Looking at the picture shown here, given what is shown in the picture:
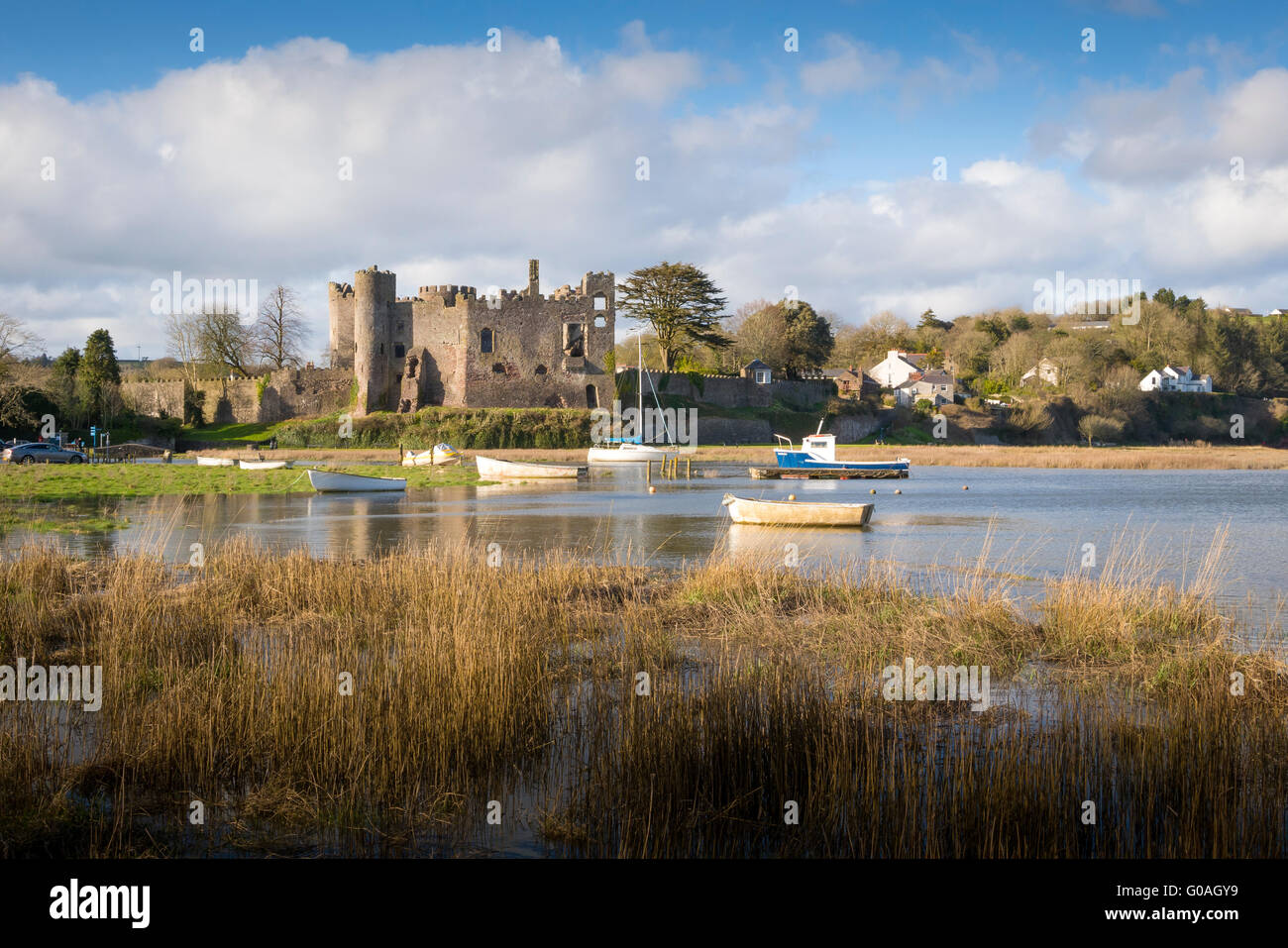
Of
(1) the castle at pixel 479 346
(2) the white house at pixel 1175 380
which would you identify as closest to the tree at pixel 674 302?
(1) the castle at pixel 479 346

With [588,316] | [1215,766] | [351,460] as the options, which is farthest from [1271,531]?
[588,316]

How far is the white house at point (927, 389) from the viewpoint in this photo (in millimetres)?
78625

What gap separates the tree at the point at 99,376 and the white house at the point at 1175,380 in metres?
77.7

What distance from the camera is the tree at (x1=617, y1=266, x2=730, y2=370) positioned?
2574 inches

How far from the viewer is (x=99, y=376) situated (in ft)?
169

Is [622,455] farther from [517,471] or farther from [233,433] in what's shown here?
[233,433]

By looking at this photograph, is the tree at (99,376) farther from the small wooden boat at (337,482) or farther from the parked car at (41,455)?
the small wooden boat at (337,482)

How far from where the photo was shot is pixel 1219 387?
89.6 metres

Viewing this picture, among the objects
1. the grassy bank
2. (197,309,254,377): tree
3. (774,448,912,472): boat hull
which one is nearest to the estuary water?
the grassy bank

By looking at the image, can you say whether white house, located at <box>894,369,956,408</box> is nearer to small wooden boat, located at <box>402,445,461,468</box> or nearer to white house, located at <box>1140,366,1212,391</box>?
white house, located at <box>1140,366,1212,391</box>
